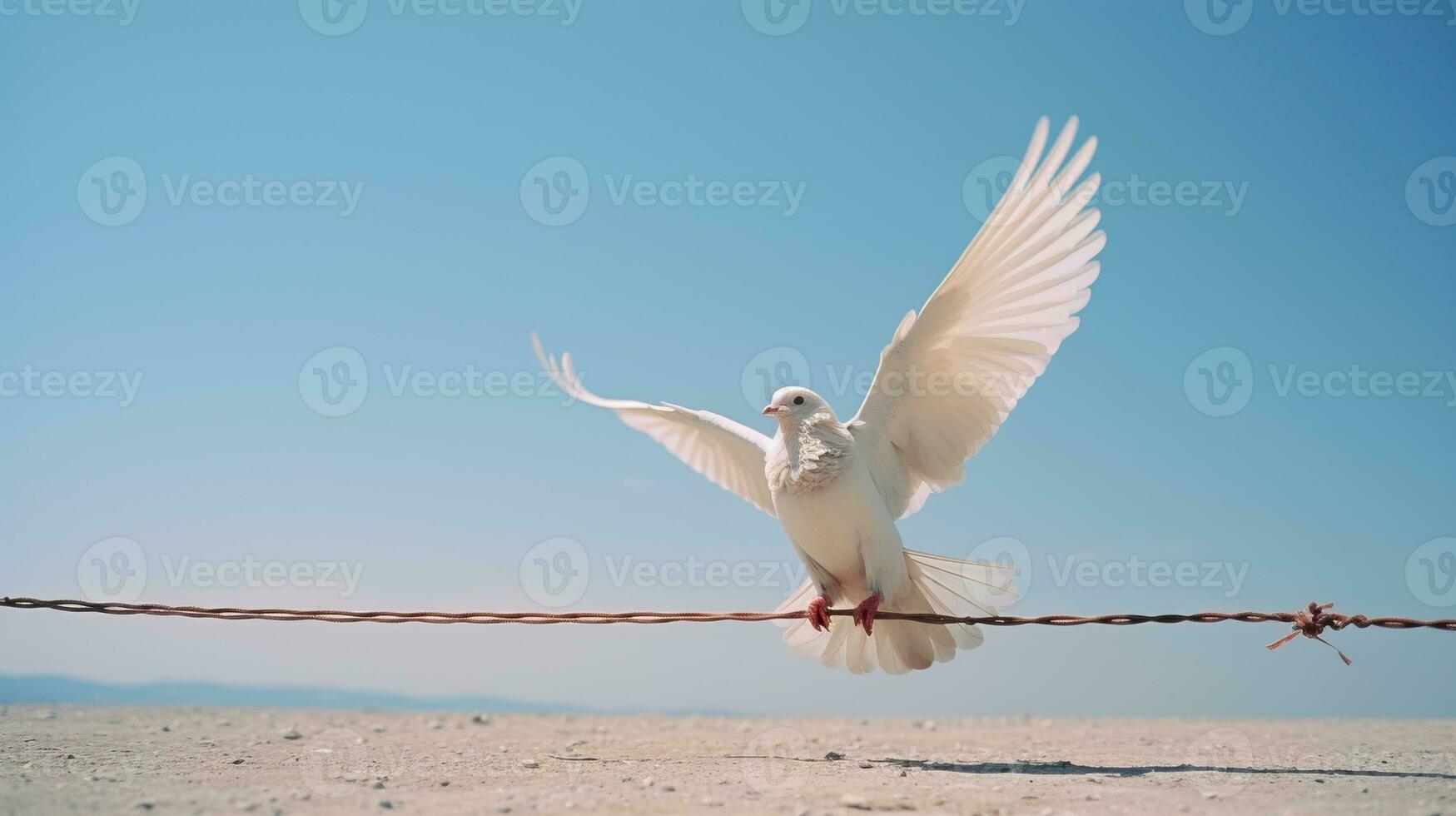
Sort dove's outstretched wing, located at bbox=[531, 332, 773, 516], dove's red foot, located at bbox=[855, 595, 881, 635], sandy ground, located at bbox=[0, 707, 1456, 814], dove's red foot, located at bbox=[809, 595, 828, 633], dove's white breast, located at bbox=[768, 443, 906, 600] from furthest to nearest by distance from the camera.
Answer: dove's outstretched wing, located at bbox=[531, 332, 773, 516] < dove's red foot, located at bbox=[809, 595, 828, 633] < dove's red foot, located at bbox=[855, 595, 881, 635] < dove's white breast, located at bbox=[768, 443, 906, 600] < sandy ground, located at bbox=[0, 707, 1456, 814]

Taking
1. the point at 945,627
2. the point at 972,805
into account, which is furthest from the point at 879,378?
the point at 972,805

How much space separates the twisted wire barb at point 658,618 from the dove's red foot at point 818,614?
A: 0.33 meters

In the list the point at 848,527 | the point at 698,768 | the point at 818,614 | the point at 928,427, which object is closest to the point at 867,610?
the point at 818,614

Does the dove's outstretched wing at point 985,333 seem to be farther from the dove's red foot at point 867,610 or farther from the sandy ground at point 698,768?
the sandy ground at point 698,768

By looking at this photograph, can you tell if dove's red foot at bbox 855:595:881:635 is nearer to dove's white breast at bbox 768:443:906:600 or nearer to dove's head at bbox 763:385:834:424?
dove's white breast at bbox 768:443:906:600

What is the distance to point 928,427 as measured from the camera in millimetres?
5805

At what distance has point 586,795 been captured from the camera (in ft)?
14.7

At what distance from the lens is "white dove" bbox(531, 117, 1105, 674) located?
5164 mm

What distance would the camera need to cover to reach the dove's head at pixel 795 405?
560 cm

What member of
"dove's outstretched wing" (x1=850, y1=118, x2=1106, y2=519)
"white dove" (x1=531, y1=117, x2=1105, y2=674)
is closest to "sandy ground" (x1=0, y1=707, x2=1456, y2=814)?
"white dove" (x1=531, y1=117, x2=1105, y2=674)

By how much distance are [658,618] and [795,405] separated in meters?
1.57

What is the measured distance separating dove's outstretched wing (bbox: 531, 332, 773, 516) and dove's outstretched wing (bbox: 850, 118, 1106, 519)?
1073 mm

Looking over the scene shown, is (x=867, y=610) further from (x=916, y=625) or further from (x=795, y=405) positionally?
(x=795, y=405)

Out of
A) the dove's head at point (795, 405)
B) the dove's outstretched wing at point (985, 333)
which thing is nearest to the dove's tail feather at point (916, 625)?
the dove's outstretched wing at point (985, 333)
